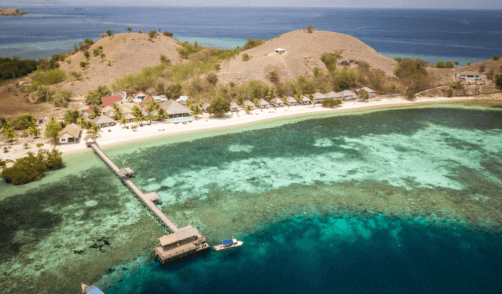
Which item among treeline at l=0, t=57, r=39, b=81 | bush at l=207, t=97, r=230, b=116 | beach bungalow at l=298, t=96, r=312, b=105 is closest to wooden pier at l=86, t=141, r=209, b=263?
bush at l=207, t=97, r=230, b=116

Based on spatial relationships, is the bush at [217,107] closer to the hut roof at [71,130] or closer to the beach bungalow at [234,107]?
the beach bungalow at [234,107]

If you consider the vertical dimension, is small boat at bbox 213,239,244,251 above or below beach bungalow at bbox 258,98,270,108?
below

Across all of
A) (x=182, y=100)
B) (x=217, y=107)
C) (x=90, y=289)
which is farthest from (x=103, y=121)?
(x=90, y=289)

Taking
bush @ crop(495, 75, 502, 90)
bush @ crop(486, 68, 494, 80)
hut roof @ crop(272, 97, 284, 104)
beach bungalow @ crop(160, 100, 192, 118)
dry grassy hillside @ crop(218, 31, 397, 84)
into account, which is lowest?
beach bungalow @ crop(160, 100, 192, 118)

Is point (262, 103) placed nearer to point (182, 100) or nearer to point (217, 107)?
point (217, 107)

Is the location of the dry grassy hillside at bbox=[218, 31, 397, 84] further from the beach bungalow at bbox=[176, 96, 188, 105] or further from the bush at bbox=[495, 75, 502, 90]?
the bush at bbox=[495, 75, 502, 90]

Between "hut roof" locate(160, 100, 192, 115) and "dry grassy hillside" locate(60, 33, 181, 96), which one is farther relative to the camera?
"dry grassy hillside" locate(60, 33, 181, 96)
